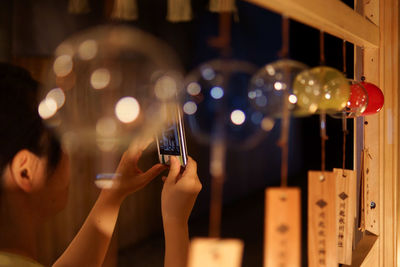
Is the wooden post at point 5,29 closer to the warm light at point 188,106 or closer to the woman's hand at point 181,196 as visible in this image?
the warm light at point 188,106

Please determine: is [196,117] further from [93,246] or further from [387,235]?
[93,246]

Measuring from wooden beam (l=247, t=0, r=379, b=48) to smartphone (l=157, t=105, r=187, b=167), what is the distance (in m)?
0.40

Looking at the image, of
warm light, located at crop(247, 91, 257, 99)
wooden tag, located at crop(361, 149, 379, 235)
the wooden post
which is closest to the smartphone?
warm light, located at crop(247, 91, 257, 99)

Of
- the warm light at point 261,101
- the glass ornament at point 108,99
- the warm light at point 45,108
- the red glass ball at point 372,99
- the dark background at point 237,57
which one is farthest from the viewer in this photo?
the dark background at point 237,57

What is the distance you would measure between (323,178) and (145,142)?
61cm

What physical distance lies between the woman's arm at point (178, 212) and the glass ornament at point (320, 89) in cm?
36

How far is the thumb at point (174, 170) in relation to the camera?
3.76 ft

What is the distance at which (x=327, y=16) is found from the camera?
3.18 feet

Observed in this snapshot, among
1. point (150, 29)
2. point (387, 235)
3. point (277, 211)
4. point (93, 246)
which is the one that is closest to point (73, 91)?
point (150, 29)

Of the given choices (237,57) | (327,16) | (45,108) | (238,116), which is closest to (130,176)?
(45,108)

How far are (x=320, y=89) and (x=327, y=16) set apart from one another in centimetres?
17

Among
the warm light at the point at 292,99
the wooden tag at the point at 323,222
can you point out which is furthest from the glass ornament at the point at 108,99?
the wooden tag at the point at 323,222

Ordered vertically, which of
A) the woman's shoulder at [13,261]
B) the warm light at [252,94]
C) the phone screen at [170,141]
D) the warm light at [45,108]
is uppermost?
the warm light at [252,94]

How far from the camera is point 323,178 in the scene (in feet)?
3.13
